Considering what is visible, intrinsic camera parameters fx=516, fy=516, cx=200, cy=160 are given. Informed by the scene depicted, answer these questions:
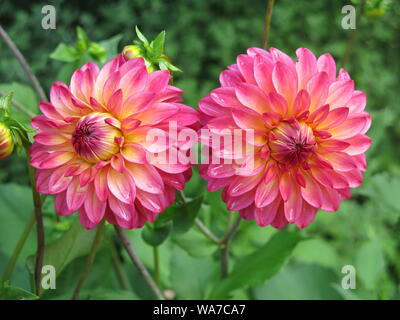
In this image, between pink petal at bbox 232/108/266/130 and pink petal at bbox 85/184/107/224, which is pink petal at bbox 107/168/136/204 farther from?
pink petal at bbox 232/108/266/130

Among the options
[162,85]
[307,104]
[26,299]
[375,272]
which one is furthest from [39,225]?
[375,272]

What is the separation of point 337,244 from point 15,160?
0.99 metres

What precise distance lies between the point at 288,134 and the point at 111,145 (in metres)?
0.19

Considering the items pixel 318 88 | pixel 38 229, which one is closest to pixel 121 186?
pixel 38 229

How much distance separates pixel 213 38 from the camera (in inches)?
75.1

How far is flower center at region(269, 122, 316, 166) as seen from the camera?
548mm

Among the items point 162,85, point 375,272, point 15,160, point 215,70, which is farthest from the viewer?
point 215,70

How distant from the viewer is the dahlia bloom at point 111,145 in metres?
0.53

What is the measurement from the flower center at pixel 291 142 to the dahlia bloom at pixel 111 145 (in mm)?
96

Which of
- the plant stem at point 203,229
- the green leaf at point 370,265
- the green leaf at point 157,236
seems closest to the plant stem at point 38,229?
the green leaf at point 157,236

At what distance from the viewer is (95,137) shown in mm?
529

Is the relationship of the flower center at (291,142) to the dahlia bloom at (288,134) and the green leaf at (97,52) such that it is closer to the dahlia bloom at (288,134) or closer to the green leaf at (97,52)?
the dahlia bloom at (288,134)

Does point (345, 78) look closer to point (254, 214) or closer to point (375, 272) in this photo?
point (254, 214)

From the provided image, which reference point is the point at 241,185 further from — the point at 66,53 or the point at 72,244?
the point at 66,53
